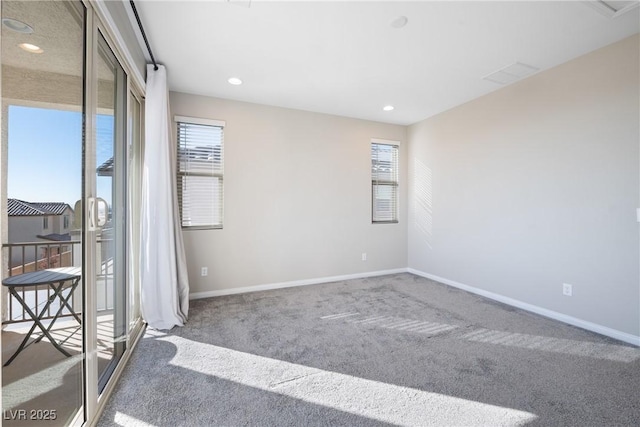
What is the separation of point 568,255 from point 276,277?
3485 millimetres

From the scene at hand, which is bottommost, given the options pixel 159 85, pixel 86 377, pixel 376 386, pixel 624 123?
pixel 376 386

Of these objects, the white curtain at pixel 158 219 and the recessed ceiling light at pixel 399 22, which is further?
the white curtain at pixel 158 219

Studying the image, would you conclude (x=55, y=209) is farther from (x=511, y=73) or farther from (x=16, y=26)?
(x=511, y=73)

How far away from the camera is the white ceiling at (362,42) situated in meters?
2.13

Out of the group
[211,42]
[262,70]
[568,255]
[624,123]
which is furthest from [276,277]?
[624,123]

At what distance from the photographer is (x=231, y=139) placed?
3.81m

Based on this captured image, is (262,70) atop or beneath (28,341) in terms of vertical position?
atop

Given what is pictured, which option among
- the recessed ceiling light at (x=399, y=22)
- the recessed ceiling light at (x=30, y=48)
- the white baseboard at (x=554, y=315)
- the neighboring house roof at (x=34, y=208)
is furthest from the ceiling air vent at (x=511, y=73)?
the neighboring house roof at (x=34, y=208)

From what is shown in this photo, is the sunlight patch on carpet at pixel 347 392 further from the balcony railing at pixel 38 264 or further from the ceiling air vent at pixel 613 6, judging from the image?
the ceiling air vent at pixel 613 6

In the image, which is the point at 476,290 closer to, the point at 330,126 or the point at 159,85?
the point at 330,126

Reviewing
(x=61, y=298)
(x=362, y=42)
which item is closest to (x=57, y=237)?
(x=61, y=298)

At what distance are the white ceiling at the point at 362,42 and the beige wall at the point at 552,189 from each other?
1.09ft

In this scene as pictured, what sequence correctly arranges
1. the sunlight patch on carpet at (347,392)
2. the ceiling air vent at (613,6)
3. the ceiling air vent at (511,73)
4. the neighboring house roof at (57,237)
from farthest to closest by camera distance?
the ceiling air vent at (511,73) < the ceiling air vent at (613,6) < the sunlight patch on carpet at (347,392) < the neighboring house roof at (57,237)

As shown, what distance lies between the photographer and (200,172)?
3697 mm
